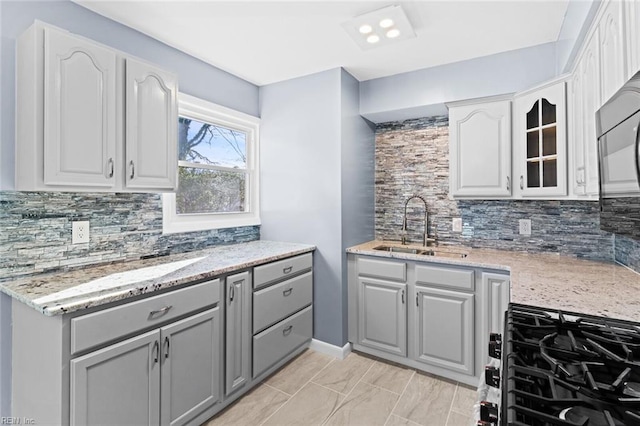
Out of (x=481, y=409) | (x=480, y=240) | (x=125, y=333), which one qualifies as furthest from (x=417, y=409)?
(x=125, y=333)

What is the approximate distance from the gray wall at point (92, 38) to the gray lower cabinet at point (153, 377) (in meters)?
1.05

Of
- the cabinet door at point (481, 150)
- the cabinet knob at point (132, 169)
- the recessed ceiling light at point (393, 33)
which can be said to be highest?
the recessed ceiling light at point (393, 33)

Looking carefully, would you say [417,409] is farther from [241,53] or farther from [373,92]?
[241,53]

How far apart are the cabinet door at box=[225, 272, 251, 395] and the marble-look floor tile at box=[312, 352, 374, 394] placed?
585 mm

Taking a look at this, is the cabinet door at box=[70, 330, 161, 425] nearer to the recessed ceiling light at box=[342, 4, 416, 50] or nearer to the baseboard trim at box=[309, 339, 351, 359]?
the baseboard trim at box=[309, 339, 351, 359]

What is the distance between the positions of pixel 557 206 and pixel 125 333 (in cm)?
298

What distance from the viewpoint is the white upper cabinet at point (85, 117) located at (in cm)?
151

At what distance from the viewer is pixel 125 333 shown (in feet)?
4.92

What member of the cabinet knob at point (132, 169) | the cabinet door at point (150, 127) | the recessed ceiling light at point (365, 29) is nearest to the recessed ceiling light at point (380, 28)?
the recessed ceiling light at point (365, 29)

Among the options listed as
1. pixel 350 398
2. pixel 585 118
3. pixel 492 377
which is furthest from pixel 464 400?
pixel 585 118

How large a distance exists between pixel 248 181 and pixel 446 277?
199cm

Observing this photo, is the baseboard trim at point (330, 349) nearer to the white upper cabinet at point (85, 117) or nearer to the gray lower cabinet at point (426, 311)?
the gray lower cabinet at point (426, 311)

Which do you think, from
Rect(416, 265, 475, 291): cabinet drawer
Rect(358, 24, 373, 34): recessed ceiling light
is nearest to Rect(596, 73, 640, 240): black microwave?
Rect(416, 265, 475, 291): cabinet drawer

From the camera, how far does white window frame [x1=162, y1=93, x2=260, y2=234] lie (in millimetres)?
2441
